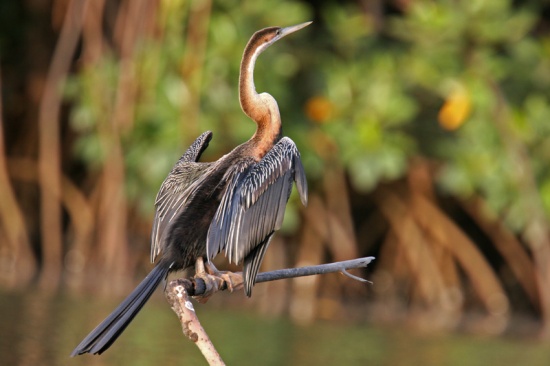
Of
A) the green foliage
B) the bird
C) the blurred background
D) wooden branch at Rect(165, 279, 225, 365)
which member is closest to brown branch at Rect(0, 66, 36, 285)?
the blurred background

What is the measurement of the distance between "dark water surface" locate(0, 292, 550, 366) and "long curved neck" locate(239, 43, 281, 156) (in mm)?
2187

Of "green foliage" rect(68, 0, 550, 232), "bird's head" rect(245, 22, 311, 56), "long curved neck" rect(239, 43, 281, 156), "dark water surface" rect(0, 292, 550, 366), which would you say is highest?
"bird's head" rect(245, 22, 311, 56)

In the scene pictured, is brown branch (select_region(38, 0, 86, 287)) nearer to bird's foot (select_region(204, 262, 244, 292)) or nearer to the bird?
the bird

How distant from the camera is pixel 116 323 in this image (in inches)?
160

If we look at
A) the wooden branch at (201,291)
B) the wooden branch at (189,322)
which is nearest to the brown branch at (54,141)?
the wooden branch at (201,291)

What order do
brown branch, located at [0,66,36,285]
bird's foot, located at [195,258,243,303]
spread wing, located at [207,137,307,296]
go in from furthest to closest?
brown branch, located at [0,66,36,285], spread wing, located at [207,137,307,296], bird's foot, located at [195,258,243,303]

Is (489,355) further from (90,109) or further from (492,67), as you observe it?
(90,109)

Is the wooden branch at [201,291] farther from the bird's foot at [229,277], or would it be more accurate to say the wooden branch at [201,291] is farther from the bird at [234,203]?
the bird at [234,203]

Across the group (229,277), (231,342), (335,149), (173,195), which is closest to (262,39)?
(173,195)

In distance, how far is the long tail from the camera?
3977mm

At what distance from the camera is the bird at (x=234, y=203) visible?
443cm

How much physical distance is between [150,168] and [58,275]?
53.0 inches

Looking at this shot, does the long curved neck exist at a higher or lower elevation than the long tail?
higher

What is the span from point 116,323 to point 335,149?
6801 millimetres
